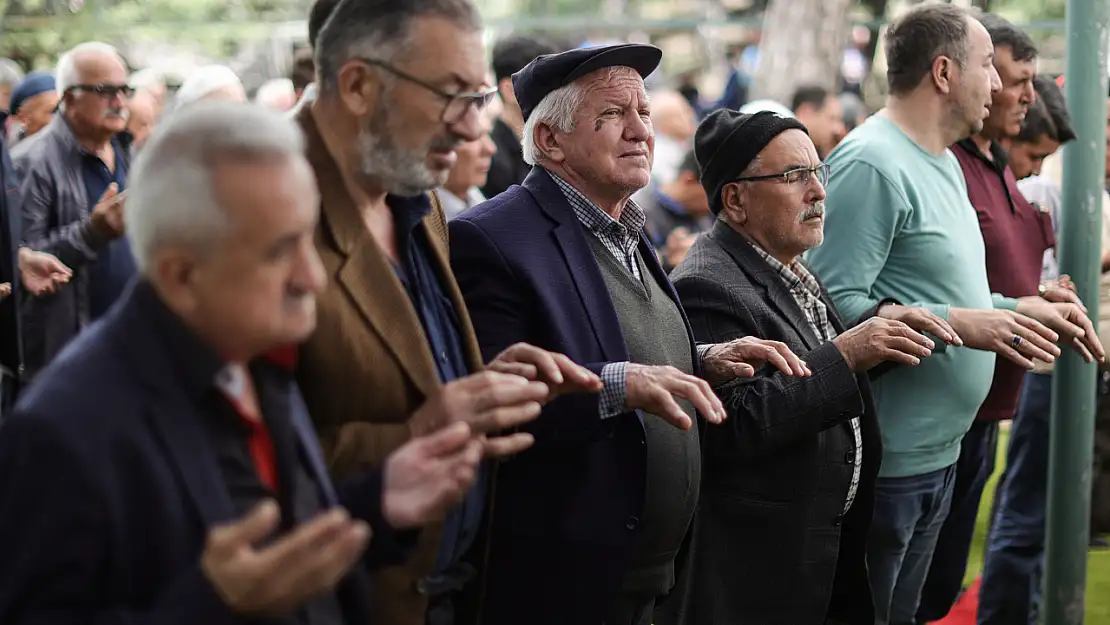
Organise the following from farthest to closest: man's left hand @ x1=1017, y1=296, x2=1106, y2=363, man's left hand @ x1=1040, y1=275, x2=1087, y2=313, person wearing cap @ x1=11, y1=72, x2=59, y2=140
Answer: person wearing cap @ x1=11, y1=72, x2=59, y2=140 < man's left hand @ x1=1040, y1=275, x2=1087, y2=313 < man's left hand @ x1=1017, y1=296, x2=1106, y2=363

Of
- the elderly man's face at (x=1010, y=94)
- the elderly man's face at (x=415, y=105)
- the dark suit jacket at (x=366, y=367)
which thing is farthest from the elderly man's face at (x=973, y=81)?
the dark suit jacket at (x=366, y=367)

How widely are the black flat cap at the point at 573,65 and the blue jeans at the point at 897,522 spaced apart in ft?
5.49

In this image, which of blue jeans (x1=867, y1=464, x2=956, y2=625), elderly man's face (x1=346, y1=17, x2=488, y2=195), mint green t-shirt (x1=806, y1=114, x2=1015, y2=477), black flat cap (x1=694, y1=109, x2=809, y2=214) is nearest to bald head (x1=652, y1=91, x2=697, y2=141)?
mint green t-shirt (x1=806, y1=114, x2=1015, y2=477)

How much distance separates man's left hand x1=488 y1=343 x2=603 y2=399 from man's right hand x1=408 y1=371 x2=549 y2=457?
16 cm

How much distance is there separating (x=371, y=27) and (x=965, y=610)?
430 centimetres

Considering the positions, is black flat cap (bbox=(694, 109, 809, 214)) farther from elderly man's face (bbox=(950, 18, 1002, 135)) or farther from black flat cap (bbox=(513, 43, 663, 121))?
elderly man's face (bbox=(950, 18, 1002, 135))

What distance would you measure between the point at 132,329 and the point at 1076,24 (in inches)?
149

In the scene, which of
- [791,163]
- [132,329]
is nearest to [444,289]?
[132,329]

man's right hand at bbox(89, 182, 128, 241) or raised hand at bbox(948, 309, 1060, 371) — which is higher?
man's right hand at bbox(89, 182, 128, 241)

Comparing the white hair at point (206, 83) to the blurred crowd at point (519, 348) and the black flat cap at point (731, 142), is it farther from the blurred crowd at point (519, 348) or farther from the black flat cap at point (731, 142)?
the black flat cap at point (731, 142)

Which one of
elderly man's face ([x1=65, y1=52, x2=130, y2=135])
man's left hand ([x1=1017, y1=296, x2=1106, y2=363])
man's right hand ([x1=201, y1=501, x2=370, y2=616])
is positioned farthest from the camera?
elderly man's face ([x1=65, y1=52, x2=130, y2=135])

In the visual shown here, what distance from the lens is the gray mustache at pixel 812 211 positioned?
366 cm

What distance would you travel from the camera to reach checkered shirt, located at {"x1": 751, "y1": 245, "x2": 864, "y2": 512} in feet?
12.0

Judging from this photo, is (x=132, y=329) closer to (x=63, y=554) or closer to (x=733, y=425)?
(x=63, y=554)
